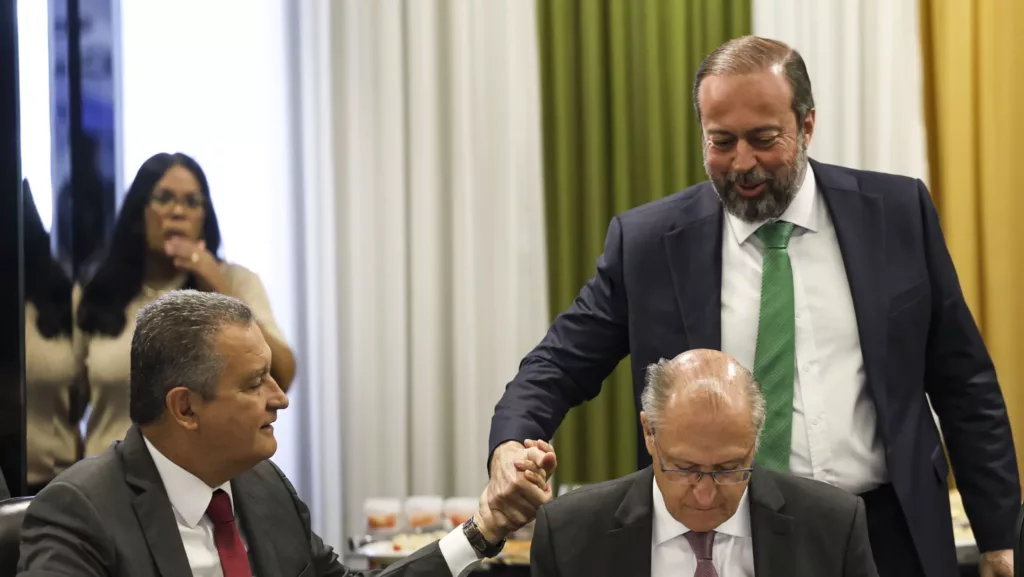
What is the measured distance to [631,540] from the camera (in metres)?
2.00

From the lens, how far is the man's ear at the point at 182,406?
194cm

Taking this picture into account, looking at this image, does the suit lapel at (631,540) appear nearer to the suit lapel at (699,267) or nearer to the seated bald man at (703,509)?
the seated bald man at (703,509)

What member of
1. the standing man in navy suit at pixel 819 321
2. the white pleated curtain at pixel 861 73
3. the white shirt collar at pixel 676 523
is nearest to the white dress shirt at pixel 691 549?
the white shirt collar at pixel 676 523

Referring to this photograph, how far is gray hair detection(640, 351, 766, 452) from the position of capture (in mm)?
1846

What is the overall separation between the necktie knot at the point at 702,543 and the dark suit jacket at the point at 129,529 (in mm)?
445

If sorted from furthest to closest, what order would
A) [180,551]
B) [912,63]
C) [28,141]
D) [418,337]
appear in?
[418,337] < [912,63] < [28,141] < [180,551]

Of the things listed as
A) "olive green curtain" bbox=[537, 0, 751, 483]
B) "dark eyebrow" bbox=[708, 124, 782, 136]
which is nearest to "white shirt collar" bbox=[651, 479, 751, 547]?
"dark eyebrow" bbox=[708, 124, 782, 136]

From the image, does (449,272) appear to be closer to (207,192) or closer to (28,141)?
(207,192)

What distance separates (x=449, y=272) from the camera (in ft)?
15.5

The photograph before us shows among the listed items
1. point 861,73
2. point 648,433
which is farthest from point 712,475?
point 861,73

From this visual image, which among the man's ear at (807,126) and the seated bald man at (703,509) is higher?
the man's ear at (807,126)

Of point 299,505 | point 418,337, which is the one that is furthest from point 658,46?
point 299,505

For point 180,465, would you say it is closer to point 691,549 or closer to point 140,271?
point 691,549

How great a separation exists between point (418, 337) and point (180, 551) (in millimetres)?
2735
